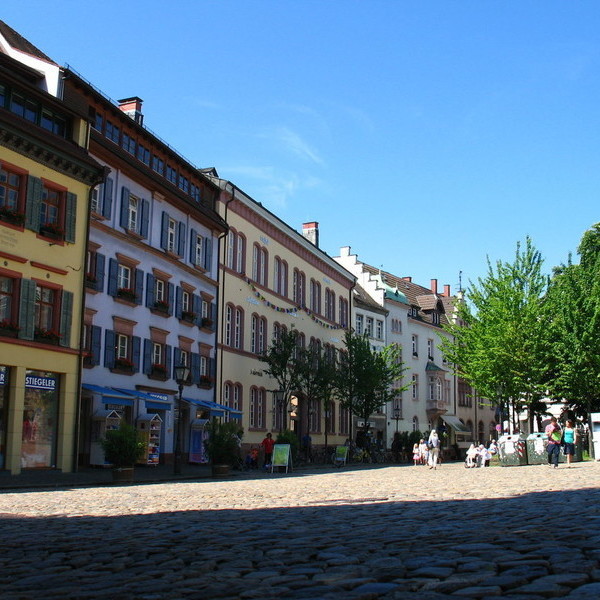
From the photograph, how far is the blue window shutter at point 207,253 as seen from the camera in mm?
40628

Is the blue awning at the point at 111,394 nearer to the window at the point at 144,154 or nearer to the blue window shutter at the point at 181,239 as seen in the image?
the blue window shutter at the point at 181,239

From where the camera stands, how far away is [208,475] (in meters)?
29.0

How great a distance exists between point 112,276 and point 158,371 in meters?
5.00

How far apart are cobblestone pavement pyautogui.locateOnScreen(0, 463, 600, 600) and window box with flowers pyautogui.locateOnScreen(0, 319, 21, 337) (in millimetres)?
10841

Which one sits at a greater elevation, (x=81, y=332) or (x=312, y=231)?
(x=312, y=231)

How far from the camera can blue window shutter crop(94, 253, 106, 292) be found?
102 feet

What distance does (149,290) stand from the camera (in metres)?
35.1

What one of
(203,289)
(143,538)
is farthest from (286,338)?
(143,538)

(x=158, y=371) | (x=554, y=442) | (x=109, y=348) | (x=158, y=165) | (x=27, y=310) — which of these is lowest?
(x=554, y=442)

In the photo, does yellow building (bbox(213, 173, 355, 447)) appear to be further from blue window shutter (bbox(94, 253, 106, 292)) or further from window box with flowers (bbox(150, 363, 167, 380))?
blue window shutter (bbox(94, 253, 106, 292))

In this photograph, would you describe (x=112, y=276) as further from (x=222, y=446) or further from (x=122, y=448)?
(x=122, y=448)

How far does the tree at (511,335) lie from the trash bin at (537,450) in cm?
672

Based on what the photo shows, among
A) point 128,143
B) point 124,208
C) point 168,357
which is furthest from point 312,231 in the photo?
point 124,208

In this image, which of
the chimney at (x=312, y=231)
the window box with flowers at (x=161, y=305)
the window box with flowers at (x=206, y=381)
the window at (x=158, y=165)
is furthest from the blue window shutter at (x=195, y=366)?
the chimney at (x=312, y=231)
